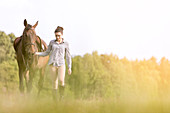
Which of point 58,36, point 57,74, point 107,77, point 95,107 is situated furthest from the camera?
point 107,77

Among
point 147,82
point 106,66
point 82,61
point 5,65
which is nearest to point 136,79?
point 147,82

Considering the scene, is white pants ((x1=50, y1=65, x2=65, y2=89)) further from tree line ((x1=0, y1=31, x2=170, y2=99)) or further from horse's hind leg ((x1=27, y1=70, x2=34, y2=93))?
tree line ((x1=0, y1=31, x2=170, y2=99))

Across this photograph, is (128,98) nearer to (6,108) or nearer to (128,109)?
(128,109)

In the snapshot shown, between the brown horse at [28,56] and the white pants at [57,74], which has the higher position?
the brown horse at [28,56]

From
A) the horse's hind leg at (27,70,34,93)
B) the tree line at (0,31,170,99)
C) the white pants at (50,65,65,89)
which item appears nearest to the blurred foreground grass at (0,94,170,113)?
the white pants at (50,65,65,89)

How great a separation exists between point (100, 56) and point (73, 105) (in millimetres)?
40549

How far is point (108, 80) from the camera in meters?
47.1

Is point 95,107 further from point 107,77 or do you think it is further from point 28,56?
point 107,77

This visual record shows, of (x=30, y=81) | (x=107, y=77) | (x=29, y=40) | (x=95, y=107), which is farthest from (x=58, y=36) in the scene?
(x=107, y=77)

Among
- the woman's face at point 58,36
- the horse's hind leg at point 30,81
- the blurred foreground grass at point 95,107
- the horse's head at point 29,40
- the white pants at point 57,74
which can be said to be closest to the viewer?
the blurred foreground grass at point 95,107

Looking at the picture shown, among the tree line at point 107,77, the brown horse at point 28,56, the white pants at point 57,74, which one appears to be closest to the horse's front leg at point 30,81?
the brown horse at point 28,56

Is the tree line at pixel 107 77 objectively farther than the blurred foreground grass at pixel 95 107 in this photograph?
Yes

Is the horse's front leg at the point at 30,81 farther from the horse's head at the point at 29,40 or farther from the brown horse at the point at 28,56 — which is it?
the horse's head at the point at 29,40

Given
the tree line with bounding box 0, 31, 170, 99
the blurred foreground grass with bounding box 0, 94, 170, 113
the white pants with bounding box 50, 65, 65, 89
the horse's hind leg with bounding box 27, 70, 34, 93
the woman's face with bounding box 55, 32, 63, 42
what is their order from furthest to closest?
the tree line with bounding box 0, 31, 170, 99 < the horse's hind leg with bounding box 27, 70, 34, 93 < the white pants with bounding box 50, 65, 65, 89 < the woman's face with bounding box 55, 32, 63, 42 < the blurred foreground grass with bounding box 0, 94, 170, 113
